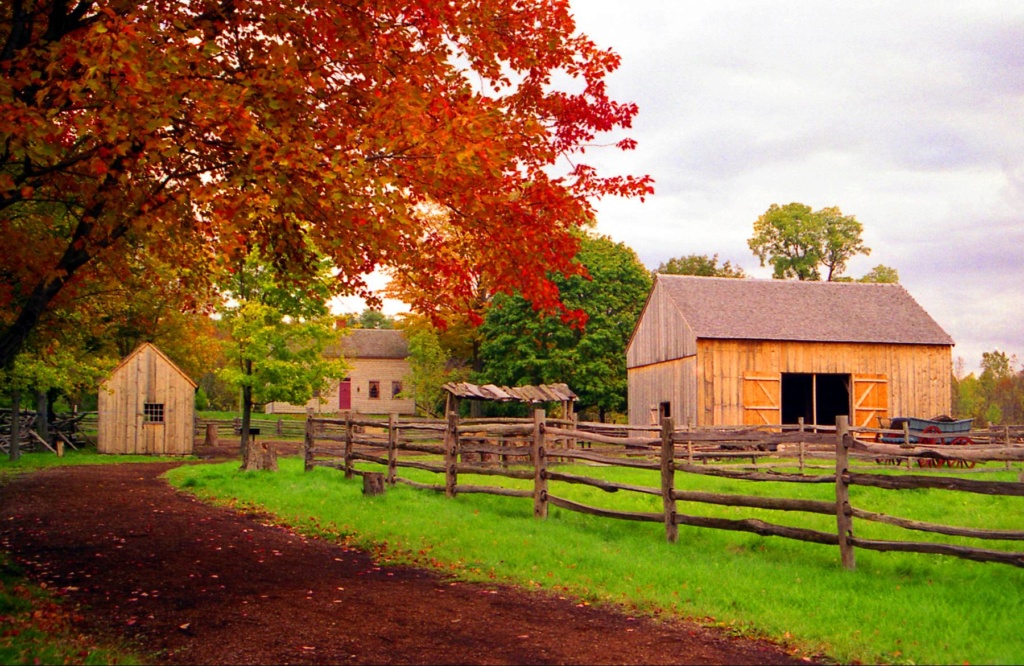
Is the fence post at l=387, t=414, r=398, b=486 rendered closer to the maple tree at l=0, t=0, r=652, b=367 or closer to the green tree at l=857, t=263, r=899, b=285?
the maple tree at l=0, t=0, r=652, b=367

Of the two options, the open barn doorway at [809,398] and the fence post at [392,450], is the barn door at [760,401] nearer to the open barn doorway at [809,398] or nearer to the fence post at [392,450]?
the open barn doorway at [809,398]

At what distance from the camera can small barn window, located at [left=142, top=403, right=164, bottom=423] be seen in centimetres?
3312

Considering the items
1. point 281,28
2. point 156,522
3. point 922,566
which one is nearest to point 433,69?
point 281,28

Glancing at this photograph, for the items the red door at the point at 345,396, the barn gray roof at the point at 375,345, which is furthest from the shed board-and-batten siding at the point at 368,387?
the barn gray roof at the point at 375,345

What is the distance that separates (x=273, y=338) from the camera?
31.4 metres

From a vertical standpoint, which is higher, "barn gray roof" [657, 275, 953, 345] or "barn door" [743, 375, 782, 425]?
"barn gray roof" [657, 275, 953, 345]

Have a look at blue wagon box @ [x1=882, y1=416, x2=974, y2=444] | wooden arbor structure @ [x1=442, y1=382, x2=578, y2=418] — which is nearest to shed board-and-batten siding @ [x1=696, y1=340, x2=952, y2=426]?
wooden arbor structure @ [x1=442, y1=382, x2=578, y2=418]

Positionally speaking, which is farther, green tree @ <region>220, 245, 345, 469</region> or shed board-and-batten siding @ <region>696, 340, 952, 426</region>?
shed board-and-batten siding @ <region>696, 340, 952, 426</region>

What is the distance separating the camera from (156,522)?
14.0 meters

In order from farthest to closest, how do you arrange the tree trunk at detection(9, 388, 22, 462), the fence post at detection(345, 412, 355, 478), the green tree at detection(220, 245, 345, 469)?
the green tree at detection(220, 245, 345, 469) → the tree trunk at detection(9, 388, 22, 462) → the fence post at detection(345, 412, 355, 478)

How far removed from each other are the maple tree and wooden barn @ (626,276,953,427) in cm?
2279

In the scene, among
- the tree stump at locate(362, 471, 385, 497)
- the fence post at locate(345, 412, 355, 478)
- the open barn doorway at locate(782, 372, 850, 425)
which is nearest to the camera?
the tree stump at locate(362, 471, 385, 497)

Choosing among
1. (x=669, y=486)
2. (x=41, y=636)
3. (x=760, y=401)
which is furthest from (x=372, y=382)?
(x=41, y=636)

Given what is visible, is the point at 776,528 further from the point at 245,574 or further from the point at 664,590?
the point at 245,574
